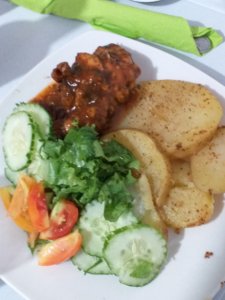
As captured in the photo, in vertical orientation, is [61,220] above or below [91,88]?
below

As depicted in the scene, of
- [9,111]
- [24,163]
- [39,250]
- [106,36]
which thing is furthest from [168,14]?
[39,250]

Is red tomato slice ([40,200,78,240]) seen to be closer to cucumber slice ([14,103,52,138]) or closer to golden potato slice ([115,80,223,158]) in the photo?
cucumber slice ([14,103,52,138])

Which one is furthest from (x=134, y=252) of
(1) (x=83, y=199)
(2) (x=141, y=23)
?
(2) (x=141, y=23)

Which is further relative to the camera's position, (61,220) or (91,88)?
(91,88)

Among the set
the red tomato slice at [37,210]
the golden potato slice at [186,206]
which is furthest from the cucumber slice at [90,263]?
the golden potato slice at [186,206]

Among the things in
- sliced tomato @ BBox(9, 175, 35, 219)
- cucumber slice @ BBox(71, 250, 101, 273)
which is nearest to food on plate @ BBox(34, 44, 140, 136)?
sliced tomato @ BBox(9, 175, 35, 219)

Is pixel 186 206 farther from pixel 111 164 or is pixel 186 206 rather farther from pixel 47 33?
pixel 47 33
